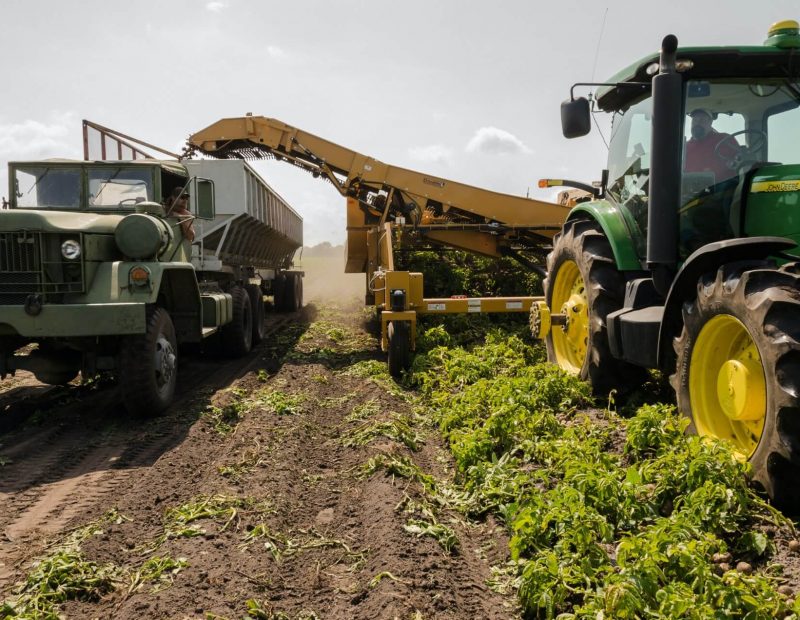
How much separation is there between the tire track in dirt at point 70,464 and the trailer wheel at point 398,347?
2.29 m

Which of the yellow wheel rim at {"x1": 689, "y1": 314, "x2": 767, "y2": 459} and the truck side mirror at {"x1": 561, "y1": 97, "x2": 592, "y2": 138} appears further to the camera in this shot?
the truck side mirror at {"x1": 561, "y1": 97, "x2": 592, "y2": 138}

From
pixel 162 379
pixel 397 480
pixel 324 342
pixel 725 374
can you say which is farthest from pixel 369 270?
pixel 725 374

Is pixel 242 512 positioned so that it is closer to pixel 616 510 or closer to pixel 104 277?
pixel 616 510

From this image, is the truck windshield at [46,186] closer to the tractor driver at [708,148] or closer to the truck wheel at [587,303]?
the truck wheel at [587,303]

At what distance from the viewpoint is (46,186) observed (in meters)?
7.28

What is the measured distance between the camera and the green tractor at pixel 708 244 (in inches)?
122

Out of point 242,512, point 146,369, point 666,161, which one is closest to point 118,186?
point 146,369

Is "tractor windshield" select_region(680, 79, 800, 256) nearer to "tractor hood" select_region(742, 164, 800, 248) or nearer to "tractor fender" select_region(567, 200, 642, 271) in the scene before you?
"tractor hood" select_region(742, 164, 800, 248)

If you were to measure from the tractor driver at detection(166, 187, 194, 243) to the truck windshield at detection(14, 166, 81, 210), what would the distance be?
3.25ft

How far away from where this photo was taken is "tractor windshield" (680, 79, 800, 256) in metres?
4.27

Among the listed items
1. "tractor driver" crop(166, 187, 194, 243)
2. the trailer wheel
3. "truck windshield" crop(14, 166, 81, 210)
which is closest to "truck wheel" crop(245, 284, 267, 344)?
"tractor driver" crop(166, 187, 194, 243)

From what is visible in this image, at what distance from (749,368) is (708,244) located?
2.91ft

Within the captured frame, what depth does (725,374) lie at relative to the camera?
3479 mm

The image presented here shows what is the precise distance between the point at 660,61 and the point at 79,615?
4473mm
